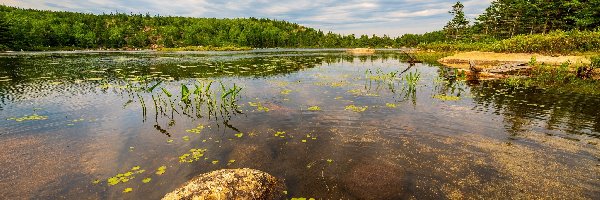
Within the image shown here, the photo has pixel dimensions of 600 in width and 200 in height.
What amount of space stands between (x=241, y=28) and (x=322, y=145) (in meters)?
190

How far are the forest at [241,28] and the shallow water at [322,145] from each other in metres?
35.2

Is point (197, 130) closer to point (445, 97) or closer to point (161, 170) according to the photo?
point (161, 170)

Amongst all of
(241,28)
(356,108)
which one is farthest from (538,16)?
(241,28)

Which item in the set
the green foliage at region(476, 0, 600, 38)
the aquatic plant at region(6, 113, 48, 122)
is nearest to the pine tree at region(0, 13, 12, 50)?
the aquatic plant at region(6, 113, 48, 122)

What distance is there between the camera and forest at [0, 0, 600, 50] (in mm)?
56531

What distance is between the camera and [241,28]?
191125mm

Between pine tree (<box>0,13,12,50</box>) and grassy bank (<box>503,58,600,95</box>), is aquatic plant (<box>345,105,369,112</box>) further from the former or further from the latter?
pine tree (<box>0,13,12,50</box>)

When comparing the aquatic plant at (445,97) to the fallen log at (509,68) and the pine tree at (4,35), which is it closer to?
the fallen log at (509,68)

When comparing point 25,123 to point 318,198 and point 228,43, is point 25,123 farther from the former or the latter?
point 228,43

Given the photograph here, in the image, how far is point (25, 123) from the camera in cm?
1273

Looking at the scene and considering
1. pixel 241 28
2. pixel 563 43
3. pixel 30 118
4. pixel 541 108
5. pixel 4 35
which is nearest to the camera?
pixel 30 118

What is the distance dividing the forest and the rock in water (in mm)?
45842

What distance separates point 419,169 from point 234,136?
6.48 m

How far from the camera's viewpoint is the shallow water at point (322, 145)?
7.63 meters
